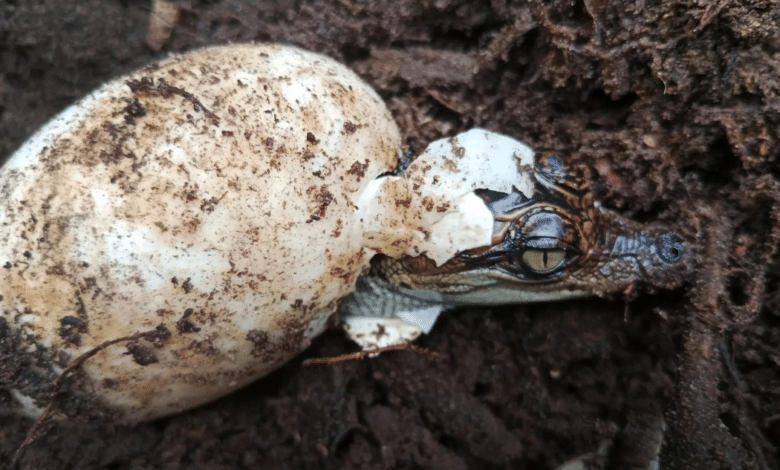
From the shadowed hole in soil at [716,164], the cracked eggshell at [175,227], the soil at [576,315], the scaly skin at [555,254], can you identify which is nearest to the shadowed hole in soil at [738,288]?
the soil at [576,315]

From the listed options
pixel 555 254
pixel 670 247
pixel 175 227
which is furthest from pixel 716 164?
pixel 175 227

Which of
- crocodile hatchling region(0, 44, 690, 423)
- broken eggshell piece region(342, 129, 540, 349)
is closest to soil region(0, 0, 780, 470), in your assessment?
crocodile hatchling region(0, 44, 690, 423)

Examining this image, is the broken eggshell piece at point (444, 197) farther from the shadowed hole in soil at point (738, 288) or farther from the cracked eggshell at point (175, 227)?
the shadowed hole in soil at point (738, 288)

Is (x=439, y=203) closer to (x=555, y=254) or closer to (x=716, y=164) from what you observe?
(x=555, y=254)

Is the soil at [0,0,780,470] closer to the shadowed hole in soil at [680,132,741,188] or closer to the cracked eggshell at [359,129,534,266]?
the shadowed hole in soil at [680,132,741,188]

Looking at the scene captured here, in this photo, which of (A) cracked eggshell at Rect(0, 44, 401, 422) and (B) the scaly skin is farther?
(B) the scaly skin

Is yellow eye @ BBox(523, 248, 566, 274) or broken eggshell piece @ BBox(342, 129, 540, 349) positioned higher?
broken eggshell piece @ BBox(342, 129, 540, 349)
